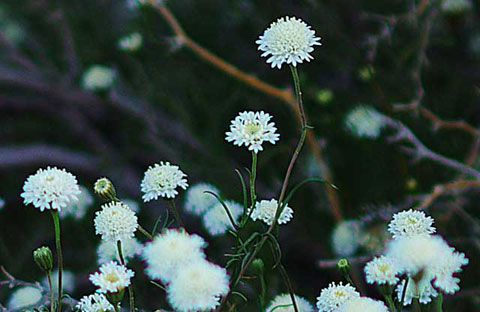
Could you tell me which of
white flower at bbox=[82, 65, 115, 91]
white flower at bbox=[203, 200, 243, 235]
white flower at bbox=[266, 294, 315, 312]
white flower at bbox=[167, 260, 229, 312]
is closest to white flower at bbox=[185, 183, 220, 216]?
white flower at bbox=[203, 200, 243, 235]

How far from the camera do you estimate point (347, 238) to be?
30.7 inches

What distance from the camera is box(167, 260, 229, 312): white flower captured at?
32cm

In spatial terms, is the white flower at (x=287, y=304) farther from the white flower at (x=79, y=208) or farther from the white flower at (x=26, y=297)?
the white flower at (x=79, y=208)

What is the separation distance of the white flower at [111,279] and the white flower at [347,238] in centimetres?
44

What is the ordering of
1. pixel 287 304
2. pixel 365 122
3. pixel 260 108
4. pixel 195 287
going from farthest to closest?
pixel 260 108 → pixel 365 122 → pixel 287 304 → pixel 195 287

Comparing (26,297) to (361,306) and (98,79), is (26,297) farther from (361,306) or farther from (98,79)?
(98,79)

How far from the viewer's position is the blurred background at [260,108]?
2.75 ft

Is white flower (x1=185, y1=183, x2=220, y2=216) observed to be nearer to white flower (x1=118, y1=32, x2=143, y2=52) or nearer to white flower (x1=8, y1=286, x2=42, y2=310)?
white flower (x1=8, y1=286, x2=42, y2=310)

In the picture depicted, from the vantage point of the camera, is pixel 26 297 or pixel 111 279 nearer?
pixel 111 279

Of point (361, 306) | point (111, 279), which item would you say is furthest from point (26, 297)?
point (361, 306)

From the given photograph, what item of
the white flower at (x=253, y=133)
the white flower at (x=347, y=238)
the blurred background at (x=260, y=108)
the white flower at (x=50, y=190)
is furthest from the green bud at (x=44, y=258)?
the white flower at (x=347, y=238)

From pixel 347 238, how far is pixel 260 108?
290 millimetres

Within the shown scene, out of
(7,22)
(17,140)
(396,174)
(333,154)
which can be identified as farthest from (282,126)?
(7,22)

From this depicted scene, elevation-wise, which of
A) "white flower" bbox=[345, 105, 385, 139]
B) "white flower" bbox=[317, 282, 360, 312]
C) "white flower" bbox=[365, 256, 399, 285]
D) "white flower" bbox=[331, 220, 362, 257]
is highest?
"white flower" bbox=[345, 105, 385, 139]
